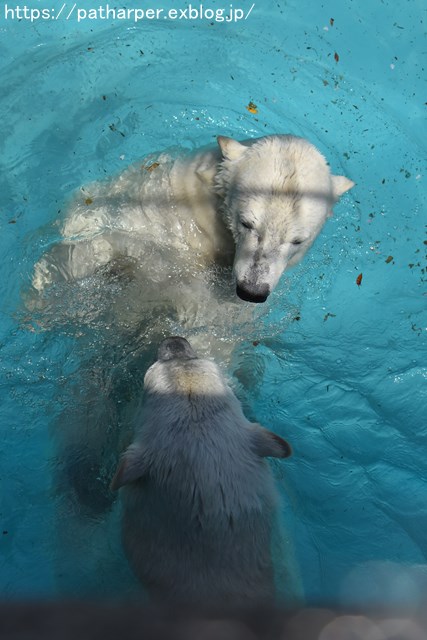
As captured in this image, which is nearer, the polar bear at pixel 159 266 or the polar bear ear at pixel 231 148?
the polar bear at pixel 159 266

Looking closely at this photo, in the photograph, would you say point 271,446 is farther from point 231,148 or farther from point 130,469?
point 231,148

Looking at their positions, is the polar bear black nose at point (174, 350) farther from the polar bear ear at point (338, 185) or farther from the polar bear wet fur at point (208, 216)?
the polar bear ear at point (338, 185)

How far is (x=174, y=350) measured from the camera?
3445 mm

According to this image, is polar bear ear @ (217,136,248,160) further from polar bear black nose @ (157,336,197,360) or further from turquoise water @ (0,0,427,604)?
turquoise water @ (0,0,427,604)

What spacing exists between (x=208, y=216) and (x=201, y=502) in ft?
7.01

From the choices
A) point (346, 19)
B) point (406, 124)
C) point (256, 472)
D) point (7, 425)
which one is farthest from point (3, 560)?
point (346, 19)

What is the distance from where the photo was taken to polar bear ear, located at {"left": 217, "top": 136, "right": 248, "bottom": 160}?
3793 mm

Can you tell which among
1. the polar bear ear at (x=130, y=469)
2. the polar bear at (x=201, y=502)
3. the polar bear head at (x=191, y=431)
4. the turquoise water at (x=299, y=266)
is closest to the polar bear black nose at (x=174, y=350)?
the polar bear head at (x=191, y=431)

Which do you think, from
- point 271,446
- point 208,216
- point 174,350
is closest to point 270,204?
point 208,216

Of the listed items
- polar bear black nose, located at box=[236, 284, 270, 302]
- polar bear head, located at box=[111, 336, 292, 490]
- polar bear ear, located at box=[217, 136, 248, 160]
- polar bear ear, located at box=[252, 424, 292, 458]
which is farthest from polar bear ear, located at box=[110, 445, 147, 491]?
polar bear ear, located at box=[217, 136, 248, 160]

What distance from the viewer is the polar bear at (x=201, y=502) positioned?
2643mm

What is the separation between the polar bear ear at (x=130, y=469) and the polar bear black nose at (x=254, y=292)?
1.24 m

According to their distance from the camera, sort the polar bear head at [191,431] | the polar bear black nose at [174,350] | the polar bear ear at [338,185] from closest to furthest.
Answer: the polar bear head at [191,431], the polar bear black nose at [174,350], the polar bear ear at [338,185]

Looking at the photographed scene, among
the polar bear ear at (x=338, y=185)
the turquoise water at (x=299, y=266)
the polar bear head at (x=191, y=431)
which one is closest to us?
the polar bear head at (x=191, y=431)
